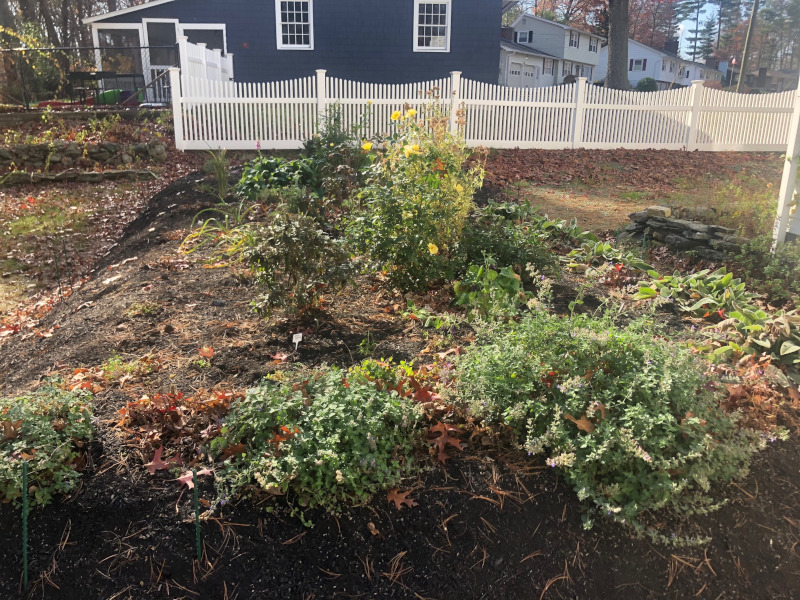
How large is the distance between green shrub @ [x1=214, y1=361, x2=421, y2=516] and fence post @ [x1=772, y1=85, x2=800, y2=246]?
4495 mm

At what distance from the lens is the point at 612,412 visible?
273 centimetres

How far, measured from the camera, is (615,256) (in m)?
5.62

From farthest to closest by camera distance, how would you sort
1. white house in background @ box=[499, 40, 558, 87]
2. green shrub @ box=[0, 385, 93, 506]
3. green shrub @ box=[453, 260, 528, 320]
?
1. white house in background @ box=[499, 40, 558, 87]
2. green shrub @ box=[453, 260, 528, 320]
3. green shrub @ box=[0, 385, 93, 506]

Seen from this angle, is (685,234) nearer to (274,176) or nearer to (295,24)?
(274,176)

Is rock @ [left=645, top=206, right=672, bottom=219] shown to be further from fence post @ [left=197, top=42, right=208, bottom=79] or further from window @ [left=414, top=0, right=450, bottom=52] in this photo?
window @ [left=414, top=0, right=450, bottom=52]

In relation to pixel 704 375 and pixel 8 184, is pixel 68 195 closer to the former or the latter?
pixel 8 184

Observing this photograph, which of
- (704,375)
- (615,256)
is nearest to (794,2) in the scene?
(615,256)

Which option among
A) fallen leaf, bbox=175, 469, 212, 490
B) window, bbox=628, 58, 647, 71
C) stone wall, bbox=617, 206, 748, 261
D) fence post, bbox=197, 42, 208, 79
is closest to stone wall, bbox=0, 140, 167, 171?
fence post, bbox=197, 42, 208, 79

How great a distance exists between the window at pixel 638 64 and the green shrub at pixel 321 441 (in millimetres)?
60316

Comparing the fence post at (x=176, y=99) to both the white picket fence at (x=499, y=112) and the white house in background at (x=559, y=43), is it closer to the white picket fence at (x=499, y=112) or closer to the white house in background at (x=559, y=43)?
the white picket fence at (x=499, y=112)

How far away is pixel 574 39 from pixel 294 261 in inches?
1600

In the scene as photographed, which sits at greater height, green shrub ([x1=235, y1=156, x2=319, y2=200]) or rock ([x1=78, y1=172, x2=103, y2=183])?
green shrub ([x1=235, y1=156, x2=319, y2=200])

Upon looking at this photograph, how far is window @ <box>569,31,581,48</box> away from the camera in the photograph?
129 ft

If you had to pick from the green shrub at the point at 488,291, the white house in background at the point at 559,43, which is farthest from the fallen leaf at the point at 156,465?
the white house in background at the point at 559,43
